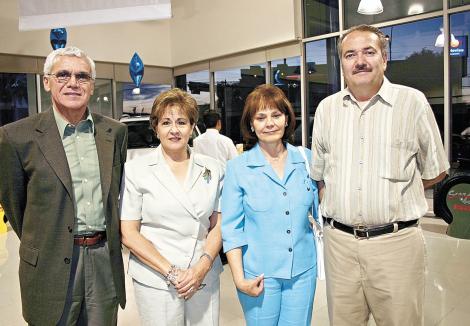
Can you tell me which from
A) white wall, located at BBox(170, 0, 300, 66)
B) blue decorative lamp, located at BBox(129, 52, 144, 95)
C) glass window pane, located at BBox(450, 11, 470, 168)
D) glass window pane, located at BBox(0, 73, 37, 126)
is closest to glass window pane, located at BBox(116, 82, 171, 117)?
white wall, located at BBox(170, 0, 300, 66)

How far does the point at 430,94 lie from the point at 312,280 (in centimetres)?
599

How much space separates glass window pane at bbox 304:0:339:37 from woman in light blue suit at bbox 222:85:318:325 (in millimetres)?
6579

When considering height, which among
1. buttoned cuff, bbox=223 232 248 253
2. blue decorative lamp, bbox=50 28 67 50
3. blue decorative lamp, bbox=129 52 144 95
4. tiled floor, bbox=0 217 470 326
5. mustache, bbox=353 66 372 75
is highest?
blue decorative lamp, bbox=50 28 67 50

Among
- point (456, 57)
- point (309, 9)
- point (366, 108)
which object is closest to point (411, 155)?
point (366, 108)

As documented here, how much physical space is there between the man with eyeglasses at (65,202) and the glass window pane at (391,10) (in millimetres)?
6337

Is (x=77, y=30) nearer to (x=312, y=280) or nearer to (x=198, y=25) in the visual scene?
(x=198, y=25)

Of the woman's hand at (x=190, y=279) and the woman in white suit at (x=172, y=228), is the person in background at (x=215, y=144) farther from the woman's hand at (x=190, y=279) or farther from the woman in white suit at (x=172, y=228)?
the woman's hand at (x=190, y=279)

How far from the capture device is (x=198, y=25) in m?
10.2

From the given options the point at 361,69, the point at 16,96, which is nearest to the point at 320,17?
the point at 16,96

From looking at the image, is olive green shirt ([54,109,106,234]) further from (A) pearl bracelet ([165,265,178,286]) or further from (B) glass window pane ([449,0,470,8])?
(B) glass window pane ([449,0,470,8])

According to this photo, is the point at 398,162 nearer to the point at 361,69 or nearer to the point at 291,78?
the point at 361,69

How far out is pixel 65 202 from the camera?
183 centimetres

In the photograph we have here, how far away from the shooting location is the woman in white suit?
75.9 inches

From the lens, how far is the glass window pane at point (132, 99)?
10.5 meters
